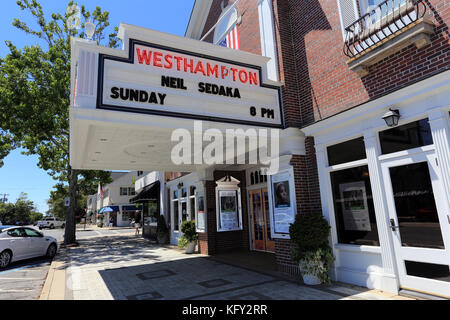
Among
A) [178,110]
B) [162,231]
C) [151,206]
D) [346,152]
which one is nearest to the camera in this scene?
[178,110]

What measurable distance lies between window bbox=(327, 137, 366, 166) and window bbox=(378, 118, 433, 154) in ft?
1.55

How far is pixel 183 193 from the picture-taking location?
1456cm

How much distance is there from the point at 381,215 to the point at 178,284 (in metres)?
4.89

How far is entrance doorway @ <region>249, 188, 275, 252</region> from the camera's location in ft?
36.0

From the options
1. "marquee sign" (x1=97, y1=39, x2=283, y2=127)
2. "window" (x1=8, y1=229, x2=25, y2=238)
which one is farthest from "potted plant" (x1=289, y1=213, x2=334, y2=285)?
"window" (x1=8, y1=229, x2=25, y2=238)

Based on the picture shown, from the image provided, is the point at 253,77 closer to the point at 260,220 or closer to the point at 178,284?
the point at 178,284

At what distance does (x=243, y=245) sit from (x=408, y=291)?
7557 mm

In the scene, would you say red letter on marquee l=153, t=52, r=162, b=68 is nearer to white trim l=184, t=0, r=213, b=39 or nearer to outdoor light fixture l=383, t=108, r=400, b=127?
outdoor light fixture l=383, t=108, r=400, b=127

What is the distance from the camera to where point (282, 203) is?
24.9 feet

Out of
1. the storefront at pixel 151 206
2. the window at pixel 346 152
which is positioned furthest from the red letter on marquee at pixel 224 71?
the storefront at pixel 151 206

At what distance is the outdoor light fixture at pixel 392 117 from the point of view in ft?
17.1

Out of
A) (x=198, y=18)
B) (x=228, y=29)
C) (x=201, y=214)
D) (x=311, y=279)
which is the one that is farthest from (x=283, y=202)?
(x=198, y=18)

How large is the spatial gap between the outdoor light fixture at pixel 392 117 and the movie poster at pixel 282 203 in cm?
274

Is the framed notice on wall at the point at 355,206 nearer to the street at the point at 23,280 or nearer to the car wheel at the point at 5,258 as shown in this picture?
the street at the point at 23,280
